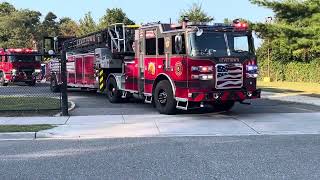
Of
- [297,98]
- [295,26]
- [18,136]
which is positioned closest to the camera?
[18,136]

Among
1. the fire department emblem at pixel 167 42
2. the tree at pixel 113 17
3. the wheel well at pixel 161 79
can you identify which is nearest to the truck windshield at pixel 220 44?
the fire department emblem at pixel 167 42

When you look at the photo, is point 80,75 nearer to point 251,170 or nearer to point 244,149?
point 244,149

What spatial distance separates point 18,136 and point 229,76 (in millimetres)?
6273

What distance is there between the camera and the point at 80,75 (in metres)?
23.3

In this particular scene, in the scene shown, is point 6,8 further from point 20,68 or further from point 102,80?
point 102,80

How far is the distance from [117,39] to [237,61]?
664 centimetres

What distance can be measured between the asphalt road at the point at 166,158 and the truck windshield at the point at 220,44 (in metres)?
3.93

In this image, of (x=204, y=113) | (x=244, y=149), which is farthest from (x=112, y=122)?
(x=244, y=149)

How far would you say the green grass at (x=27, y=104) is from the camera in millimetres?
16578

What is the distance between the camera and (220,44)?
48.9 ft

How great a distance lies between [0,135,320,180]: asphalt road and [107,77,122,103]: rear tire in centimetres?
830

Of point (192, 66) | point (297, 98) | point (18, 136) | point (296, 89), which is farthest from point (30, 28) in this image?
point (18, 136)

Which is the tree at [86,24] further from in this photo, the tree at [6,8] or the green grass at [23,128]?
the green grass at [23,128]

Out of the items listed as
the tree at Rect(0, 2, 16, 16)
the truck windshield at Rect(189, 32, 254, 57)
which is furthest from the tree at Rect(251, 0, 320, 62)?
the tree at Rect(0, 2, 16, 16)
